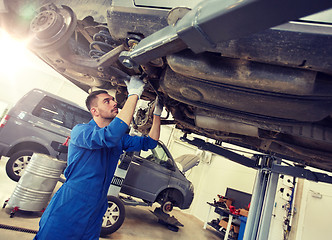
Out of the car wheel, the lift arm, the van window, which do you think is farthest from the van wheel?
the lift arm

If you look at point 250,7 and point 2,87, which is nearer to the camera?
point 250,7


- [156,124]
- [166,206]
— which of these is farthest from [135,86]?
[166,206]

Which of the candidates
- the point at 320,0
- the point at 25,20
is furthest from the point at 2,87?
the point at 320,0

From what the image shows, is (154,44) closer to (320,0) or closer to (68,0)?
(320,0)

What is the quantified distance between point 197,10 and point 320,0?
31 centimetres

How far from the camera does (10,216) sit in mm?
2291

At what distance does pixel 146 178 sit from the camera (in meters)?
3.77

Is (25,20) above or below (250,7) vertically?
above

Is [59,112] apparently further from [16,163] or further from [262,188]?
[262,188]

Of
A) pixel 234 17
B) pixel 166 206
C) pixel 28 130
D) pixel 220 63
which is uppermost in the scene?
pixel 220 63

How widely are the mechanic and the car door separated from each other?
2202 mm

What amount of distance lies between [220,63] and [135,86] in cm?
69

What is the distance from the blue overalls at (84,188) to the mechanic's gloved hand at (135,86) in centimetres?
27

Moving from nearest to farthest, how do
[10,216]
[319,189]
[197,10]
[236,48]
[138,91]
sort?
[197,10]
[236,48]
[138,91]
[10,216]
[319,189]
